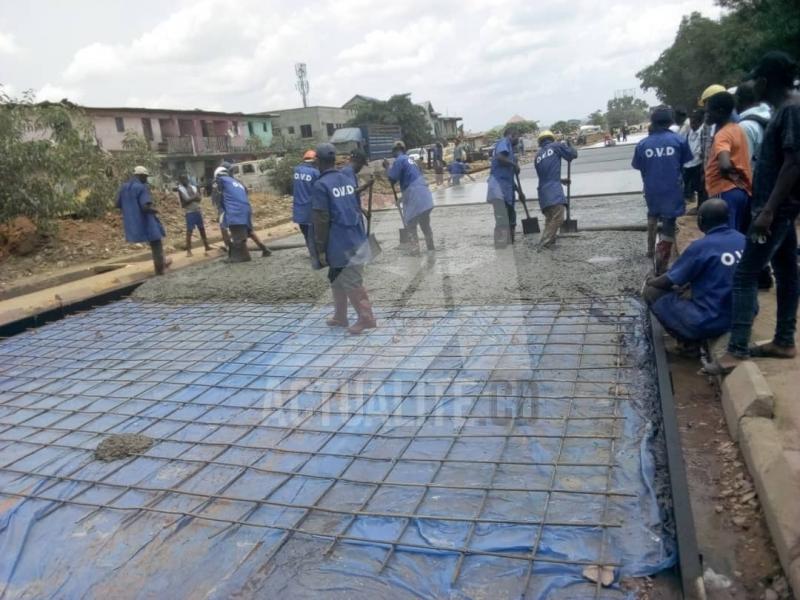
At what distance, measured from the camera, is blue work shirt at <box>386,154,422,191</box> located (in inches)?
278

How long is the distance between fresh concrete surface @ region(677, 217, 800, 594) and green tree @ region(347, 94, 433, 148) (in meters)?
34.1

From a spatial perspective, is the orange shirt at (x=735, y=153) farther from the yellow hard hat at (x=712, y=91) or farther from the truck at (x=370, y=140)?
the truck at (x=370, y=140)

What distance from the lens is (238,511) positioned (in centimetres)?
251

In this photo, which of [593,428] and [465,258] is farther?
[465,258]

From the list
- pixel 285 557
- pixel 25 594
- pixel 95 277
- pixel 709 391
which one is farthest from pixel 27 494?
pixel 95 277

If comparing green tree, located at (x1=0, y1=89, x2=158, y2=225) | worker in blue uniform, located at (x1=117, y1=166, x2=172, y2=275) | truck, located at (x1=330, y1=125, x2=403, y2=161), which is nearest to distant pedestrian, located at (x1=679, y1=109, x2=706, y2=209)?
worker in blue uniform, located at (x1=117, y1=166, x2=172, y2=275)

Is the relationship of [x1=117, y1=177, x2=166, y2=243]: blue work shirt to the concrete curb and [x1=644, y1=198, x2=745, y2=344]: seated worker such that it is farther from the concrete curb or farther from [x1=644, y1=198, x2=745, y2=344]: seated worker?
the concrete curb

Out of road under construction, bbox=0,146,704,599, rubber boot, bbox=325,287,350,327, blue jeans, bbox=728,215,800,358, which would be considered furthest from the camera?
rubber boot, bbox=325,287,350,327

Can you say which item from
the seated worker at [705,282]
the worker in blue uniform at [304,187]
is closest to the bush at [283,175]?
the worker in blue uniform at [304,187]

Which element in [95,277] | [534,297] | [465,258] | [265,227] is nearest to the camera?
[534,297]

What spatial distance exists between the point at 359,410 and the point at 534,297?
87.1 inches

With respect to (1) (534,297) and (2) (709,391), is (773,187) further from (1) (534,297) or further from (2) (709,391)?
(1) (534,297)

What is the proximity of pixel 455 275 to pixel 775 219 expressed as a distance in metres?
3.39

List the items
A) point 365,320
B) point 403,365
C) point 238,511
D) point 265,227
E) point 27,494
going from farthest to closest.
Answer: point 265,227 → point 365,320 → point 403,365 → point 27,494 → point 238,511
